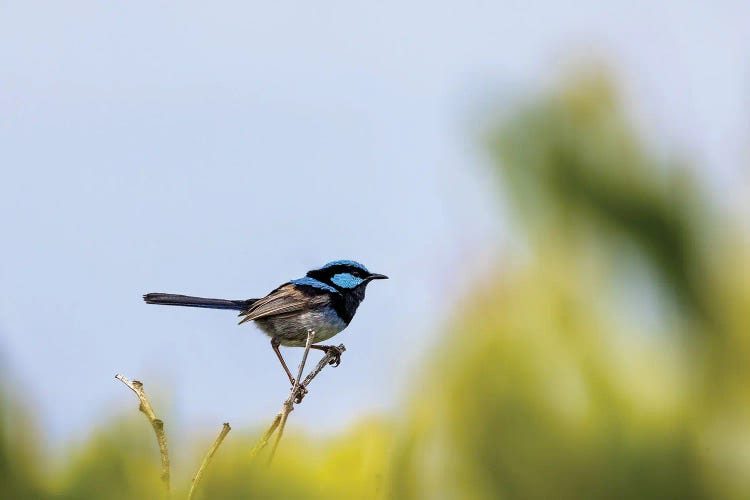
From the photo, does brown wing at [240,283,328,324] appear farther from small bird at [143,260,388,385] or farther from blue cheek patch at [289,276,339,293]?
blue cheek patch at [289,276,339,293]

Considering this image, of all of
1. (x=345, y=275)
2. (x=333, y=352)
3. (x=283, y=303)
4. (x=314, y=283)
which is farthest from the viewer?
(x=345, y=275)

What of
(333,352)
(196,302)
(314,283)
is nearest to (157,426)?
(333,352)

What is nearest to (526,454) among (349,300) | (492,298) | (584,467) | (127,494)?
(584,467)

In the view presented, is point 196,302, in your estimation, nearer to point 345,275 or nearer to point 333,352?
point 345,275

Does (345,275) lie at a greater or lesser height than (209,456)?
lesser

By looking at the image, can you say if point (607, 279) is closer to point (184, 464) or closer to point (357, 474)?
point (357, 474)

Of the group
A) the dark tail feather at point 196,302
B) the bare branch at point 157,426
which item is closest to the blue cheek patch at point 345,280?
the dark tail feather at point 196,302

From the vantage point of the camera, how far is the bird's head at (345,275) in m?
7.77

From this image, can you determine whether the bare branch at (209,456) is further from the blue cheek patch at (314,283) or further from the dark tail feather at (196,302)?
the blue cheek patch at (314,283)

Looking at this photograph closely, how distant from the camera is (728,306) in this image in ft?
6.51

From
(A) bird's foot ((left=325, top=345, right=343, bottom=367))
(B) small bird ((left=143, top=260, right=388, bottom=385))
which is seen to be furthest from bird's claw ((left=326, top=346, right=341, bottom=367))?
(B) small bird ((left=143, top=260, right=388, bottom=385))

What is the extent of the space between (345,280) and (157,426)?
19.0 ft

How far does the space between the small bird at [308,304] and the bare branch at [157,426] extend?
4.83 metres

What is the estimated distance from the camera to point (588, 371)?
6.51ft
